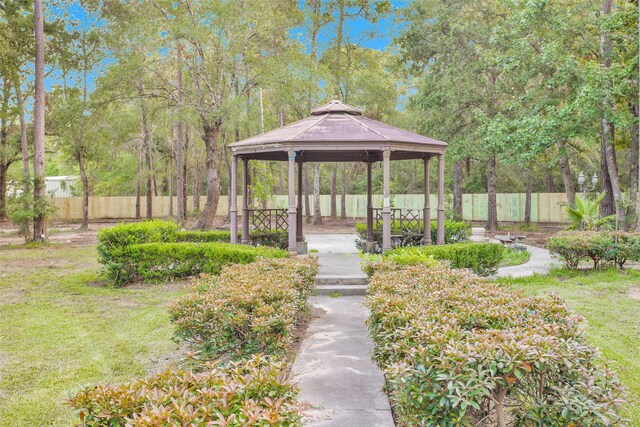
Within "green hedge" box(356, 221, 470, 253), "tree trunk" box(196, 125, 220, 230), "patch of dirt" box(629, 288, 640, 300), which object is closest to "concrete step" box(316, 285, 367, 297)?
"green hedge" box(356, 221, 470, 253)

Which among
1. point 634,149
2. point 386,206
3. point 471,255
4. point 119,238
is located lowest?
point 471,255

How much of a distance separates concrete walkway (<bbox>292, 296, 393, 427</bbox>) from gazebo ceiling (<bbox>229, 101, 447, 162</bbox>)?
15.2 ft

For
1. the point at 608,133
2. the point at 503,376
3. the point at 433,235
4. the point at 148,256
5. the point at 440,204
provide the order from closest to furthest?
the point at 503,376 → the point at 148,256 → the point at 440,204 → the point at 433,235 → the point at 608,133

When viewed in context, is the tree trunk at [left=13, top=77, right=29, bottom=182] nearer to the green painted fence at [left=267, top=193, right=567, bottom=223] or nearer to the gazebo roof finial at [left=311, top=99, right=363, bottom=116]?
the green painted fence at [left=267, top=193, right=567, bottom=223]

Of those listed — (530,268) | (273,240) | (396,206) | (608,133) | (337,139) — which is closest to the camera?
(337,139)

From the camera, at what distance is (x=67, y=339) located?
6.02 metres

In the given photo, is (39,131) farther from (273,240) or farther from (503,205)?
(503,205)

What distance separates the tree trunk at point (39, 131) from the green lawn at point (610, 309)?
15069 millimetres

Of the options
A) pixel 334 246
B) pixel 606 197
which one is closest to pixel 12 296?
pixel 334 246

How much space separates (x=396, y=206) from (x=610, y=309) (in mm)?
25761

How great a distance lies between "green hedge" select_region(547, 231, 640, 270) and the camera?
10125 millimetres

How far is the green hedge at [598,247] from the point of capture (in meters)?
10.1

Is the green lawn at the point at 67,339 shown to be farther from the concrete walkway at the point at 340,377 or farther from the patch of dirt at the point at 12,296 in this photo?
the concrete walkway at the point at 340,377

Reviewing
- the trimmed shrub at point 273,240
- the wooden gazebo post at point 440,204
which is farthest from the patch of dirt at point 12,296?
the wooden gazebo post at point 440,204
